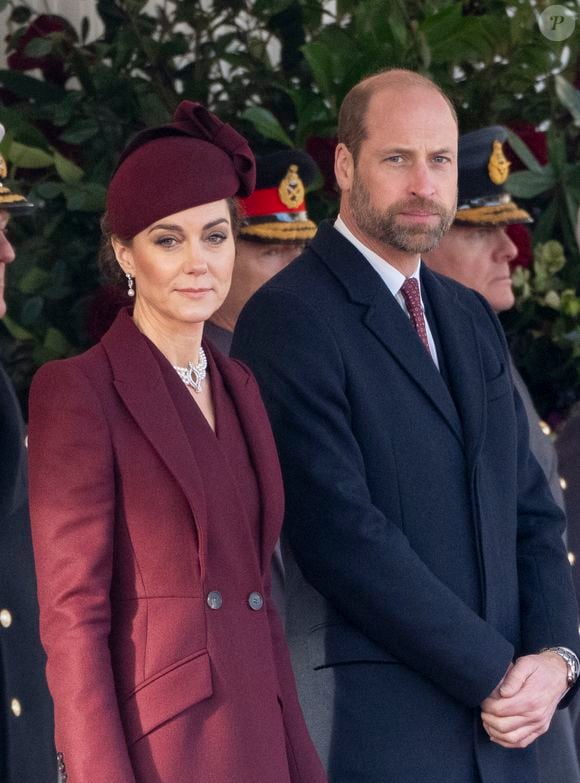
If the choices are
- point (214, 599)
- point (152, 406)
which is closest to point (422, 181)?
point (152, 406)

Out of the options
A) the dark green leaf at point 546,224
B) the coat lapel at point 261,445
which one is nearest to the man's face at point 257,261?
the dark green leaf at point 546,224

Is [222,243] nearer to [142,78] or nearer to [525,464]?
[525,464]

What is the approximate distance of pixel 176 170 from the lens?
213cm

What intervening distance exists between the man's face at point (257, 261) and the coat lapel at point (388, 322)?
97 cm

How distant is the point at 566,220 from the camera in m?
4.05

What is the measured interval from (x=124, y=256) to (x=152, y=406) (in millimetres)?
230

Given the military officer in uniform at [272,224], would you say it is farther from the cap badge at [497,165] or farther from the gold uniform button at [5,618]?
the gold uniform button at [5,618]

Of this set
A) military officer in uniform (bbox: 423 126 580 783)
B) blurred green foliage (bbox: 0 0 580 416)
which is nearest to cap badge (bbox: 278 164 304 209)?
blurred green foliage (bbox: 0 0 580 416)

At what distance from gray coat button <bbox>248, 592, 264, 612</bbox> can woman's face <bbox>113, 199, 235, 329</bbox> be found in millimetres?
347

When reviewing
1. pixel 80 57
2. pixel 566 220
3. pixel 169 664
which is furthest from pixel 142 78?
pixel 169 664

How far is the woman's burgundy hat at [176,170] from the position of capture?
6.97ft

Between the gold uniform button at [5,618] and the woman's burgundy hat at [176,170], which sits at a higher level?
the woman's burgundy hat at [176,170]

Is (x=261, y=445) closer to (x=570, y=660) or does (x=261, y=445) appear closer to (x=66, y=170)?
(x=570, y=660)

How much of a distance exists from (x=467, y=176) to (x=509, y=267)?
0.97 ft
